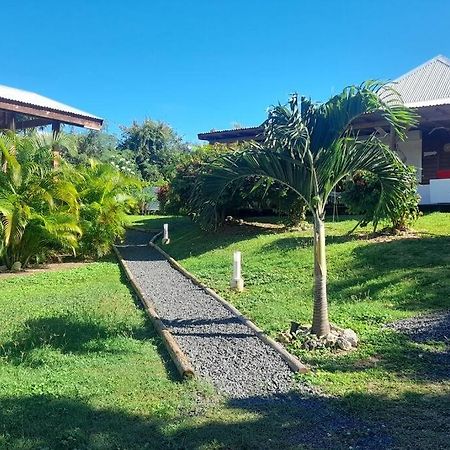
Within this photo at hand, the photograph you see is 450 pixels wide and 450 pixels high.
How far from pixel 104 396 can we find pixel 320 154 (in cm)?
399

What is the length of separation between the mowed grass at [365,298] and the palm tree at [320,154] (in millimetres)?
1038

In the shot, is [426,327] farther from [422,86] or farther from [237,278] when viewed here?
[422,86]

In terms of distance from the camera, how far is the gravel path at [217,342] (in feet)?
16.9

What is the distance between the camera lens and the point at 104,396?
15.4 ft

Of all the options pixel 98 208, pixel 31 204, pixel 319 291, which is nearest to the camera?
pixel 319 291

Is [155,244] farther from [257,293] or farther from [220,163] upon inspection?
[220,163]

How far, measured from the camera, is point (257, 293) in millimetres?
9641

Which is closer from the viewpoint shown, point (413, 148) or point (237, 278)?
point (237, 278)

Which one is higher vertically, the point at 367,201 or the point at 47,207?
the point at 47,207

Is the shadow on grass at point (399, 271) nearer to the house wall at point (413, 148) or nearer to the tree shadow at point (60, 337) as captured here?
the tree shadow at point (60, 337)

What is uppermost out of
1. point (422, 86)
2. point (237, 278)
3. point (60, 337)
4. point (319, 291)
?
point (422, 86)

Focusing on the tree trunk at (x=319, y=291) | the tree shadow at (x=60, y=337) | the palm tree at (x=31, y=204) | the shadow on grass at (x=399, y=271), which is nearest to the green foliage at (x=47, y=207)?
the palm tree at (x=31, y=204)

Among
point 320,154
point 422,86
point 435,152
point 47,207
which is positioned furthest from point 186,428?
point 422,86

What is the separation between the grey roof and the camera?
20.8 metres
